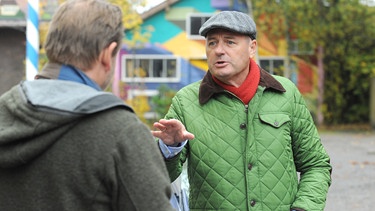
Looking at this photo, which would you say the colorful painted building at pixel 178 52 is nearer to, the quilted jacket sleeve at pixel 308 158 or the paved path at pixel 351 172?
the paved path at pixel 351 172

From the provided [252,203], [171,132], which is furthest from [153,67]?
[171,132]

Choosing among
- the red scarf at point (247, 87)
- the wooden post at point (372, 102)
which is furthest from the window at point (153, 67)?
the red scarf at point (247, 87)

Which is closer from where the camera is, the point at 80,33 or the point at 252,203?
the point at 80,33

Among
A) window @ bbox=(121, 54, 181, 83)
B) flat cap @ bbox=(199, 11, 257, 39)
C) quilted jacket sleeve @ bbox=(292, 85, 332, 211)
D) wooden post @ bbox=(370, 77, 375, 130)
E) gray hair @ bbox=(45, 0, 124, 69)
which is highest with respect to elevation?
gray hair @ bbox=(45, 0, 124, 69)

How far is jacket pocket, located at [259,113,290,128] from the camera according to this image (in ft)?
11.0

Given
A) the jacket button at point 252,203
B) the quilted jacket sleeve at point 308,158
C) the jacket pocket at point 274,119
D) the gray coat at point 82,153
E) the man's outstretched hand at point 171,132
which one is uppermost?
the gray coat at point 82,153

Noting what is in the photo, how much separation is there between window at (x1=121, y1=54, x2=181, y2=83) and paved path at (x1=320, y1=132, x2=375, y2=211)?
8.08 meters

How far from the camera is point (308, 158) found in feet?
11.3

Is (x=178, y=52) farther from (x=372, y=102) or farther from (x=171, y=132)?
(x=171, y=132)

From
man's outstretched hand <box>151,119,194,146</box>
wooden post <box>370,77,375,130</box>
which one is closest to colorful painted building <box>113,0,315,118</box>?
wooden post <box>370,77,375,130</box>

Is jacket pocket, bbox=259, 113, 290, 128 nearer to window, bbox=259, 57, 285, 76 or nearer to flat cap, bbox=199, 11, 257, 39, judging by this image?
flat cap, bbox=199, 11, 257, 39

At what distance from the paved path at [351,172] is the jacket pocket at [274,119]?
22.5 feet

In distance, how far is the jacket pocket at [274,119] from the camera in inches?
131

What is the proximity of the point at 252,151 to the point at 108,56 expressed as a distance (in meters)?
1.33
